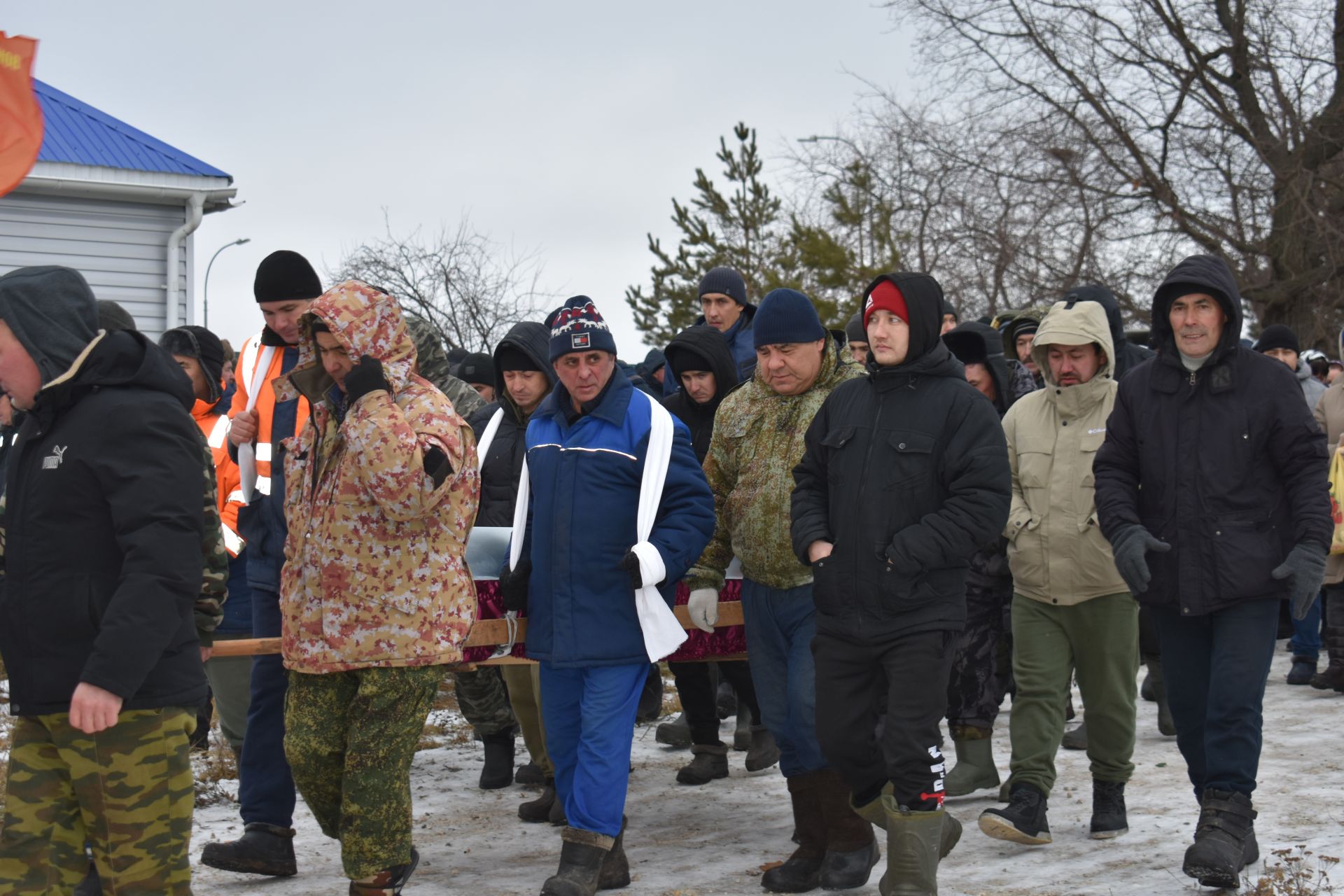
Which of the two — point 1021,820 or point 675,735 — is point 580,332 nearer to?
point 1021,820

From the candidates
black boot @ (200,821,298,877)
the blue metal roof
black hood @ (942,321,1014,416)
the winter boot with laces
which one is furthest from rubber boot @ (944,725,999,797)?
the blue metal roof

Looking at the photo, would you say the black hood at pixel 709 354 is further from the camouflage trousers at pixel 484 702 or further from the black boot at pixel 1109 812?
the black boot at pixel 1109 812

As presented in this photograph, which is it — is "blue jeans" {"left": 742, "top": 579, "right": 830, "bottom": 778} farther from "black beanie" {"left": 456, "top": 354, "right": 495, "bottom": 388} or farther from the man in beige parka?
"black beanie" {"left": 456, "top": 354, "right": 495, "bottom": 388}

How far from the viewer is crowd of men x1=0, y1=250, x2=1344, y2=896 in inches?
143

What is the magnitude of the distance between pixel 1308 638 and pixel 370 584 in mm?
7030

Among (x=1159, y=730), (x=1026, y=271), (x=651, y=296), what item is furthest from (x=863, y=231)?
(x=1159, y=730)

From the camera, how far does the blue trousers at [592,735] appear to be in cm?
500

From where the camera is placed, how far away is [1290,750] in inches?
277

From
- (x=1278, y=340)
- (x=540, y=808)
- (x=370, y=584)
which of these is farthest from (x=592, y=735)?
(x=1278, y=340)

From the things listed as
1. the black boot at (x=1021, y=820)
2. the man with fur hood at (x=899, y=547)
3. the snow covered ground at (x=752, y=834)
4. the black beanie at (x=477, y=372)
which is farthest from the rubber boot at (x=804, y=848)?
the black beanie at (x=477, y=372)

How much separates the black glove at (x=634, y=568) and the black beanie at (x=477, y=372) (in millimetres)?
4441

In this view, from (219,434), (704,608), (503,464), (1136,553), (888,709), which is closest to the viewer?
(888,709)

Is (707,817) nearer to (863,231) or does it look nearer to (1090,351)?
(1090,351)

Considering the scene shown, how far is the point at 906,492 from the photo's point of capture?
4730 millimetres
